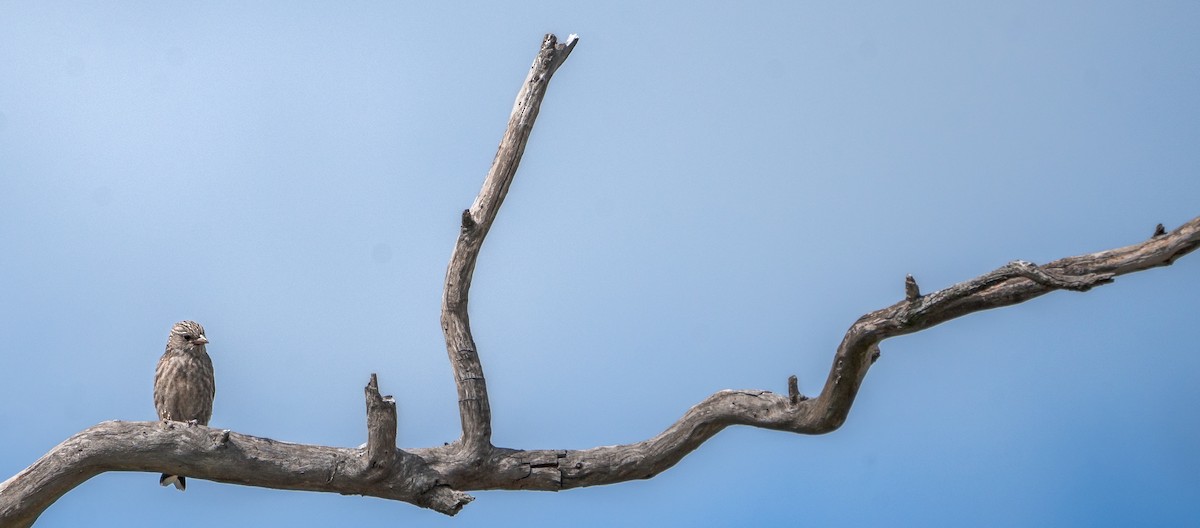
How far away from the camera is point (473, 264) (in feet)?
19.9

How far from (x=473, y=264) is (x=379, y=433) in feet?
3.16

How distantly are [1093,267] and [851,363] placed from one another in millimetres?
1105

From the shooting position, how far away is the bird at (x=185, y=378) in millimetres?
6613

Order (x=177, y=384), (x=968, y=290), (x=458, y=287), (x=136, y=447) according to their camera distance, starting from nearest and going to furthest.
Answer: (x=968, y=290), (x=136, y=447), (x=458, y=287), (x=177, y=384)

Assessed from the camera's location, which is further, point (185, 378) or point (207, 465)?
point (185, 378)

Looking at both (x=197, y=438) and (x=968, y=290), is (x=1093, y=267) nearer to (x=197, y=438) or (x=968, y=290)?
(x=968, y=290)

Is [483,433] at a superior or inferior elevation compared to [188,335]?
inferior

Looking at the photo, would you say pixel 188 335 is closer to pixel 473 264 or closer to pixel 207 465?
pixel 207 465

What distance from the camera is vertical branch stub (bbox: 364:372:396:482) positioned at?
5.43 m

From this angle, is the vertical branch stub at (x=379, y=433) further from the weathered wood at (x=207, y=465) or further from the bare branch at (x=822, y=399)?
the bare branch at (x=822, y=399)

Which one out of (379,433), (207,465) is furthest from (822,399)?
(207,465)

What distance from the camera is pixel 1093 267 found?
5.32 metres

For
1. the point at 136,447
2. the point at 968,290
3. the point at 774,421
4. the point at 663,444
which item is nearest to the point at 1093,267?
the point at 968,290

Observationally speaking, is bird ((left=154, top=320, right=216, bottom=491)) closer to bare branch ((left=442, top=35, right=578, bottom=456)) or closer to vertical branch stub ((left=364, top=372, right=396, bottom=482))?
vertical branch stub ((left=364, top=372, right=396, bottom=482))
